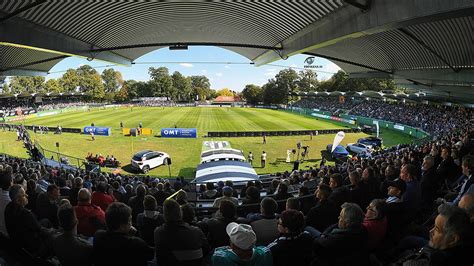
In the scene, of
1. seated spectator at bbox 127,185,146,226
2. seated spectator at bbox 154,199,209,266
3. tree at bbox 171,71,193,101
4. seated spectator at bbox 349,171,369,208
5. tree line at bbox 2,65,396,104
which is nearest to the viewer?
seated spectator at bbox 154,199,209,266

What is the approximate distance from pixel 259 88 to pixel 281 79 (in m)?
11.8

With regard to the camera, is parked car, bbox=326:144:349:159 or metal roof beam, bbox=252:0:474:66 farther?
parked car, bbox=326:144:349:159

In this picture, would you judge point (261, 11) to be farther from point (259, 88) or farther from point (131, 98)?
point (131, 98)

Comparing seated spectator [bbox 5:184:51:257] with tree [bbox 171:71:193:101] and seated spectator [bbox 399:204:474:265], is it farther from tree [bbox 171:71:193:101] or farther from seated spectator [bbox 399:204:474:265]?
tree [bbox 171:71:193:101]

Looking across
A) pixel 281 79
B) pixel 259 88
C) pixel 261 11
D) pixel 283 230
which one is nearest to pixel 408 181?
pixel 283 230

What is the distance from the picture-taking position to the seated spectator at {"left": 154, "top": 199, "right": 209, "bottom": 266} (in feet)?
11.5

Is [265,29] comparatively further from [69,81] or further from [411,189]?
[69,81]

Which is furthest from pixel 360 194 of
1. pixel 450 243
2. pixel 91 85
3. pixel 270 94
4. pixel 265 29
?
pixel 91 85

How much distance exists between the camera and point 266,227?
13.8 feet

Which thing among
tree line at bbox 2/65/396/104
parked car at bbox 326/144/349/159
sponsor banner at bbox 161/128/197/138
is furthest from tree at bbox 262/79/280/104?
parked car at bbox 326/144/349/159

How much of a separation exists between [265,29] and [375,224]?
16750mm

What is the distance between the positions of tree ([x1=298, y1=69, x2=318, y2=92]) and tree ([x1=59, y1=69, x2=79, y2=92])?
85800 mm

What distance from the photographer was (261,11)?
1588 cm

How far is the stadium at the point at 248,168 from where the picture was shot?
346 centimetres
